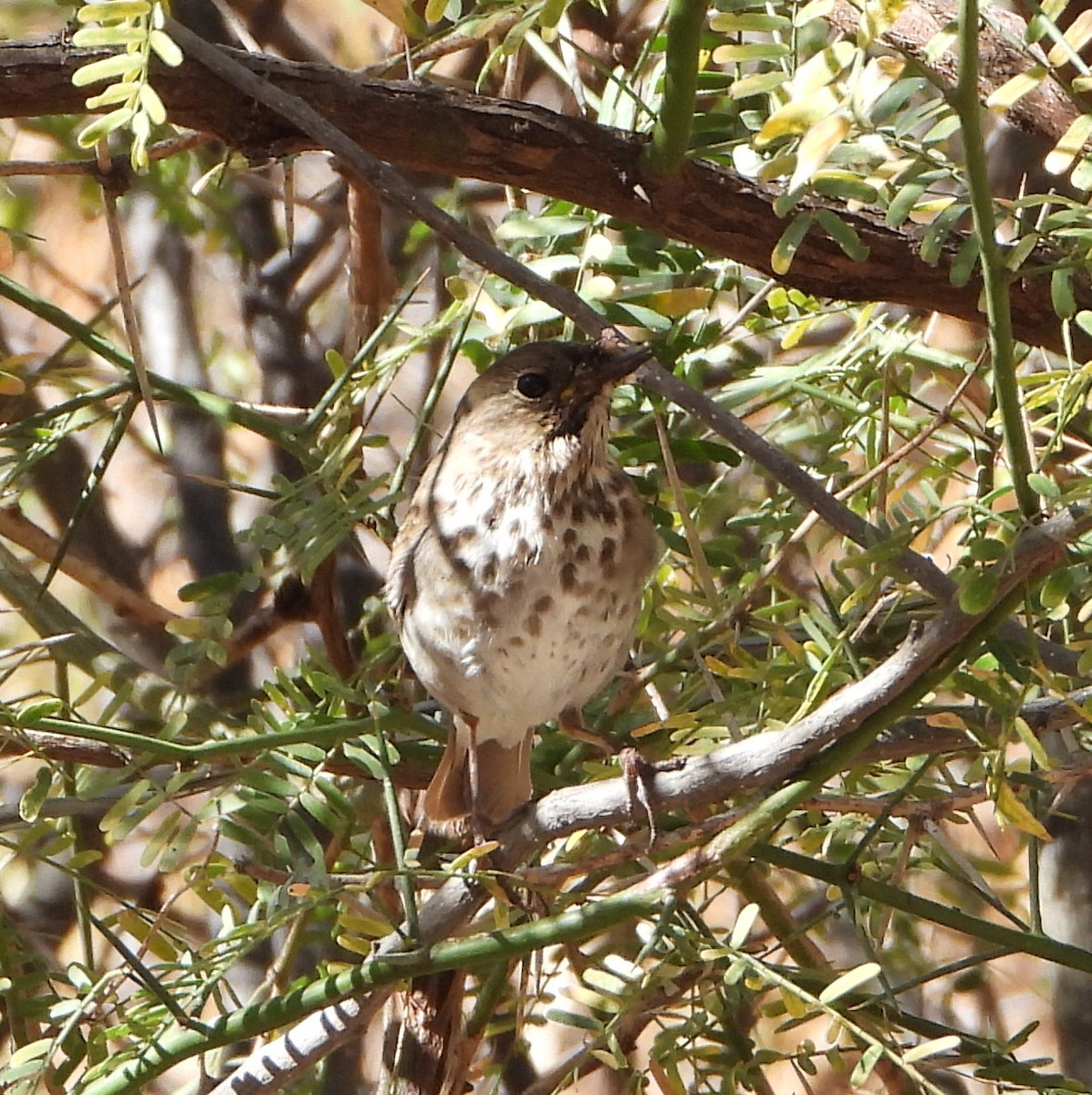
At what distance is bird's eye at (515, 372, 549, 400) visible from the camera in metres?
1.84

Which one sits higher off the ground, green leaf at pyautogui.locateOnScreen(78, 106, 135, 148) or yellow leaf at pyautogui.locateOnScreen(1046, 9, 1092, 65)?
green leaf at pyautogui.locateOnScreen(78, 106, 135, 148)

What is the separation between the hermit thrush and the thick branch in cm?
30

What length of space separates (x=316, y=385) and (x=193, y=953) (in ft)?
4.50

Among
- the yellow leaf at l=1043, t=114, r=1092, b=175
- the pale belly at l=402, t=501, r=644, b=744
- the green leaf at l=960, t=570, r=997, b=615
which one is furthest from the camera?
the pale belly at l=402, t=501, r=644, b=744

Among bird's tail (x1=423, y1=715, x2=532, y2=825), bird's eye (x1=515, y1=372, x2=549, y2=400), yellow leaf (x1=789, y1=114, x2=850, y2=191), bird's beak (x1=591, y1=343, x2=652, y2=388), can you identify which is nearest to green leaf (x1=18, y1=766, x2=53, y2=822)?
bird's tail (x1=423, y1=715, x2=532, y2=825)

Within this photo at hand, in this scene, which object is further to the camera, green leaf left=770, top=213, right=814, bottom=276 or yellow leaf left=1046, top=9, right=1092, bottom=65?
green leaf left=770, top=213, right=814, bottom=276

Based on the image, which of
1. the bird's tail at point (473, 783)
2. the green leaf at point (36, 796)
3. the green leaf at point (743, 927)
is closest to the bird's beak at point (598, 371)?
the bird's tail at point (473, 783)

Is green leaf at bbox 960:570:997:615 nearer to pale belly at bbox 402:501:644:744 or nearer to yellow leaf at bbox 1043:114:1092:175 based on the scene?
yellow leaf at bbox 1043:114:1092:175

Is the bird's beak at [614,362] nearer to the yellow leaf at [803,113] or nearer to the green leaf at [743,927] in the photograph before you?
the green leaf at [743,927]

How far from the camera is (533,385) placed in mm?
1864

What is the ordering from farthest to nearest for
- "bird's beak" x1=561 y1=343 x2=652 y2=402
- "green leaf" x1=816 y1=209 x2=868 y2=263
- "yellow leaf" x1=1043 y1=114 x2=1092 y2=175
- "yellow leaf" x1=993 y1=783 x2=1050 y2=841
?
1. "bird's beak" x1=561 y1=343 x2=652 y2=402
2. "green leaf" x1=816 y1=209 x2=868 y2=263
3. "yellow leaf" x1=993 y1=783 x2=1050 y2=841
4. "yellow leaf" x1=1043 y1=114 x2=1092 y2=175

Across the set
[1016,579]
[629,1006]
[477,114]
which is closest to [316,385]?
[477,114]

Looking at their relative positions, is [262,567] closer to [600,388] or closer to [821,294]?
[600,388]

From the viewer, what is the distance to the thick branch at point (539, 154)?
131 cm
